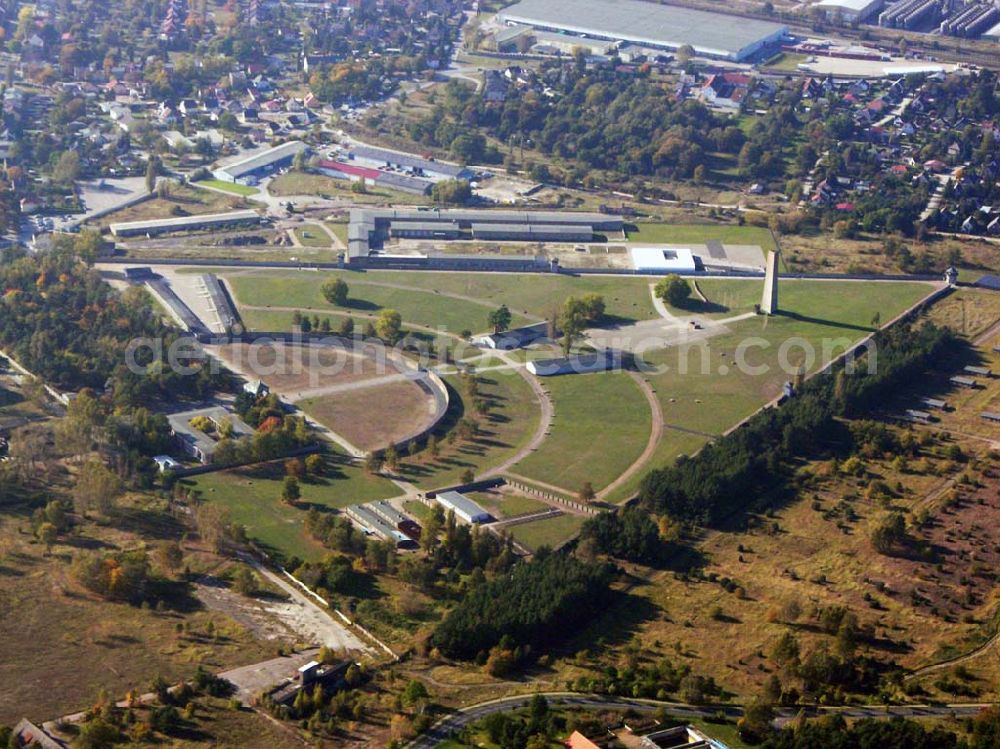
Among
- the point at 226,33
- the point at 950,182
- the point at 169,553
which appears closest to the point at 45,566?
the point at 169,553

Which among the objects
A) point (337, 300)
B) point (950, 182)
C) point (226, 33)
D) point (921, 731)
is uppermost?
point (226, 33)

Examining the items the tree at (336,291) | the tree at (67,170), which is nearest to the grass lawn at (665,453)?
the tree at (336,291)

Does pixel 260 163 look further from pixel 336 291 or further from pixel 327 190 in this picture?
pixel 336 291

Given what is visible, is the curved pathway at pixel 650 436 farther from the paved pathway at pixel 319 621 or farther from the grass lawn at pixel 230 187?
the grass lawn at pixel 230 187

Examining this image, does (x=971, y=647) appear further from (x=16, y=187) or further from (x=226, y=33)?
(x=226, y=33)

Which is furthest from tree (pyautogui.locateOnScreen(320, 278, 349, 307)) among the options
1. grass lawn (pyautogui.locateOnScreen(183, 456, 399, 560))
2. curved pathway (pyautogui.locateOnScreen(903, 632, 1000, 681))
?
curved pathway (pyautogui.locateOnScreen(903, 632, 1000, 681))
